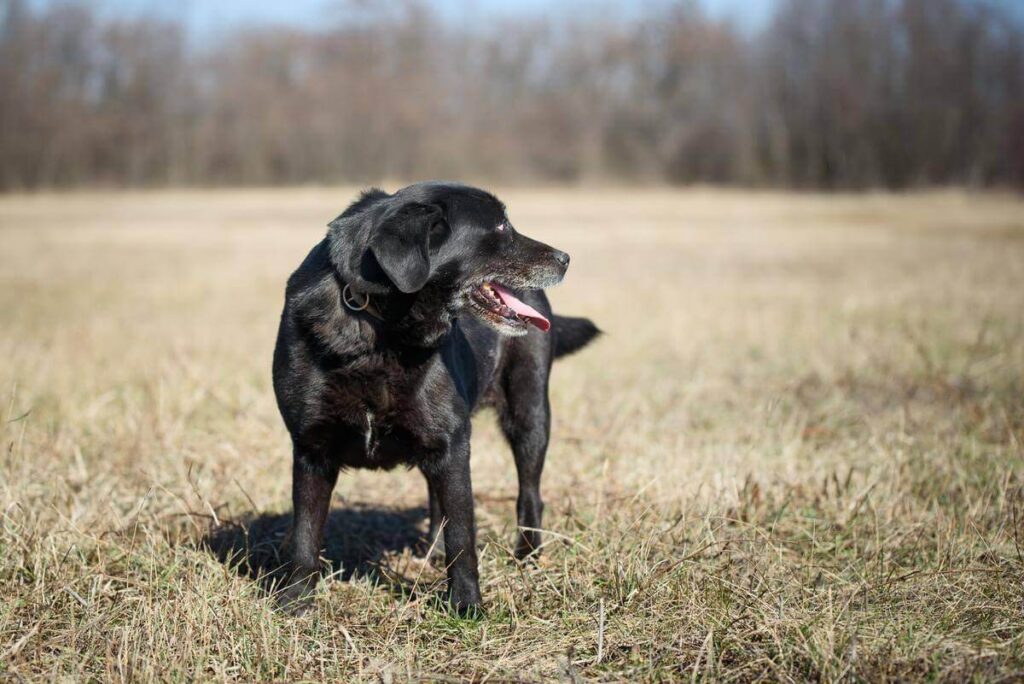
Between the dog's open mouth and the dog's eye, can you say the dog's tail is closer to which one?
the dog's open mouth

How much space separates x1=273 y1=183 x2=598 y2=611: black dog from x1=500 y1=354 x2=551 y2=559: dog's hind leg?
0.66m

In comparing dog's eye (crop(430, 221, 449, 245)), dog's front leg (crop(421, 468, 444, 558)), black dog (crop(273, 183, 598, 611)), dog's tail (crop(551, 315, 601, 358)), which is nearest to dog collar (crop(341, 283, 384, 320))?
black dog (crop(273, 183, 598, 611))

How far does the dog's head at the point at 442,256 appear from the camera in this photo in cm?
348

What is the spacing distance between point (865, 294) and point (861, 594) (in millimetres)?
10088

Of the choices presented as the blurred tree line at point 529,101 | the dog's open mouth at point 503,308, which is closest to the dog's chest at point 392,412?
the dog's open mouth at point 503,308

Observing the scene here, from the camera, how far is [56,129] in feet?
161

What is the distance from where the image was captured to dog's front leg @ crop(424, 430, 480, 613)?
363cm

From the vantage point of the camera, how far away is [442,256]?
369 cm

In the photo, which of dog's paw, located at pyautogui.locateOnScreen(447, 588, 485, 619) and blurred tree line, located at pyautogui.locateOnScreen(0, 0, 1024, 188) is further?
blurred tree line, located at pyautogui.locateOnScreen(0, 0, 1024, 188)

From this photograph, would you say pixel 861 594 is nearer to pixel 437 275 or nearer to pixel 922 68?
pixel 437 275

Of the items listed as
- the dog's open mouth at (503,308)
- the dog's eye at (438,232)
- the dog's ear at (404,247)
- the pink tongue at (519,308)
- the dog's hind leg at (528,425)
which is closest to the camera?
the dog's ear at (404,247)

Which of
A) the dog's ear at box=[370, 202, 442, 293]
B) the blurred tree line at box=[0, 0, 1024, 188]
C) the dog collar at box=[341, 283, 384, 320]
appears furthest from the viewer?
the blurred tree line at box=[0, 0, 1024, 188]

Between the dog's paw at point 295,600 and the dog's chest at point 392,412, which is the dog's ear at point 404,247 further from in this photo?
the dog's paw at point 295,600

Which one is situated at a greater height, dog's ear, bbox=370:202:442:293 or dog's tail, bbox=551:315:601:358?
dog's ear, bbox=370:202:442:293
